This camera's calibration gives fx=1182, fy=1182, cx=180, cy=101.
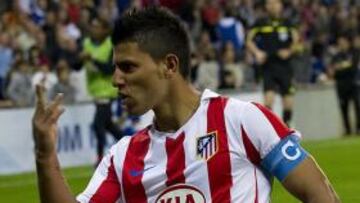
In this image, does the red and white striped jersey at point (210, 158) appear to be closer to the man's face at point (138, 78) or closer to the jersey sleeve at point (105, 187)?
the jersey sleeve at point (105, 187)

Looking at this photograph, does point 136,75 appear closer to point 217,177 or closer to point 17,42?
point 217,177

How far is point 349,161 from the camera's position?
16.3 metres

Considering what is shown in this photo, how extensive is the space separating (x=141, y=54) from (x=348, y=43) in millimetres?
21433

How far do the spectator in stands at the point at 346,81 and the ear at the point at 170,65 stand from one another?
1949 cm

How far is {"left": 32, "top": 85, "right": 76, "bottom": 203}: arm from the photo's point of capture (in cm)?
384

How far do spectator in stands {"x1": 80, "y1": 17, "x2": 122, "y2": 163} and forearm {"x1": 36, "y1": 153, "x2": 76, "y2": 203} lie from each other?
1121cm

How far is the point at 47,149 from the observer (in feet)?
12.9

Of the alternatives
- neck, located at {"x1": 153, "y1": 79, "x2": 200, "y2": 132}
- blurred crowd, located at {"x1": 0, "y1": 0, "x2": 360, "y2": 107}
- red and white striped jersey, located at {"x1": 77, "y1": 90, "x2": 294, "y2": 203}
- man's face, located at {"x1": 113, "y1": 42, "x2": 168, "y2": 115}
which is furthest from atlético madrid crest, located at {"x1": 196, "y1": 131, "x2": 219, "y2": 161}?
blurred crowd, located at {"x1": 0, "y1": 0, "x2": 360, "y2": 107}

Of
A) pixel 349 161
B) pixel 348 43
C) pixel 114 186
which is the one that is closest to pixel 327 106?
pixel 348 43

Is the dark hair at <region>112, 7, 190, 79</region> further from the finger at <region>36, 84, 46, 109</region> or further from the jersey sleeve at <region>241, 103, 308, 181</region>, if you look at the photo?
the finger at <region>36, 84, 46, 109</region>

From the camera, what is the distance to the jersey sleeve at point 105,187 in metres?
4.61

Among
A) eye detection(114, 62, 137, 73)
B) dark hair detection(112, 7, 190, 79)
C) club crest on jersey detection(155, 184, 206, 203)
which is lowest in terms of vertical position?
club crest on jersey detection(155, 184, 206, 203)

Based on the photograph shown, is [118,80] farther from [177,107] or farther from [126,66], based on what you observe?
[177,107]

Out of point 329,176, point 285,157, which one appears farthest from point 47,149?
point 329,176
